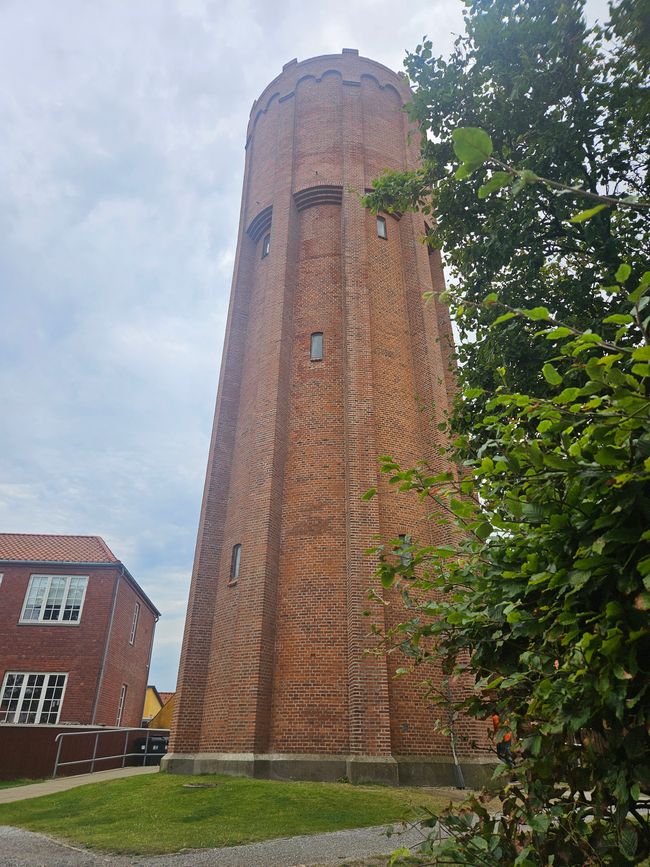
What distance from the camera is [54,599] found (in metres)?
23.7

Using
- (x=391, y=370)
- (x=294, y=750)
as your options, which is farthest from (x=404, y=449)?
(x=294, y=750)

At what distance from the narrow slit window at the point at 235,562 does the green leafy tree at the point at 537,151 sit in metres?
8.70

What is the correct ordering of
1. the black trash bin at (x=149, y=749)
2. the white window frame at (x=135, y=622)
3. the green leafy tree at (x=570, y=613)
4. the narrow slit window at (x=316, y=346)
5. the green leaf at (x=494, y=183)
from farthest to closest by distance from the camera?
1. the white window frame at (x=135, y=622)
2. the black trash bin at (x=149, y=749)
3. the narrow slit window at (x=316, y=346)
4. the green leafy tree at (x=570, y=613)
5. the green leaf at (x=494, y=183)

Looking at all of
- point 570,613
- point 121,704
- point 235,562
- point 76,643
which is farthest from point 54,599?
point 570,613

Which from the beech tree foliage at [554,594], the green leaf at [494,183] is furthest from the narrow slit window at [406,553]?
the green leaf at [494,183]

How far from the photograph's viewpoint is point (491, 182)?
1.58 meters

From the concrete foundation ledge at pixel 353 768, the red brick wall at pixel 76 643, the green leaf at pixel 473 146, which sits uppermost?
the red brick wall at pixel 76 643

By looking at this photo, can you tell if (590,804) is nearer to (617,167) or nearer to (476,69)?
(617,167)

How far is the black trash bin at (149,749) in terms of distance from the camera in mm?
19812

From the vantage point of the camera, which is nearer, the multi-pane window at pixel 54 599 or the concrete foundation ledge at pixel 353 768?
the concrete foundation ledge at pixel 353 768

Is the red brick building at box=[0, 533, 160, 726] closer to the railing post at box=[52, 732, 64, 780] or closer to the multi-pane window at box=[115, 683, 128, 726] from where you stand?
the multi-pane window at box=[115, 683, 128, 726]

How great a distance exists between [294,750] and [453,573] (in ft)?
34.7

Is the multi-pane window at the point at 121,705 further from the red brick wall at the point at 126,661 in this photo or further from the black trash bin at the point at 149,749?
the black trash bin at the point at 149,749

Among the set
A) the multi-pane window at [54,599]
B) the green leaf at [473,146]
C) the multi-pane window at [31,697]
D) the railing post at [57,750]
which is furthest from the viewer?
the multi-pane window at [54,599]
